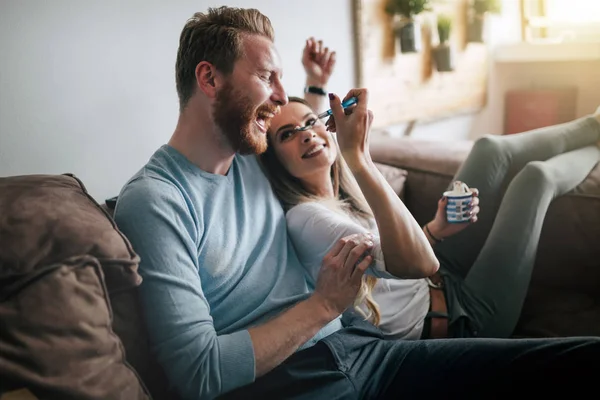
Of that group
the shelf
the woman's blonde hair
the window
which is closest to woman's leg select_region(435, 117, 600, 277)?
the woman's blonde hair

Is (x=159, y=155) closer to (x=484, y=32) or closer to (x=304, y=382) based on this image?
(x=304, y=382)

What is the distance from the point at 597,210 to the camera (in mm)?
1493

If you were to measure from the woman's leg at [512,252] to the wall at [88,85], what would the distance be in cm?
86

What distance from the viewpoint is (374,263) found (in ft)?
3.53

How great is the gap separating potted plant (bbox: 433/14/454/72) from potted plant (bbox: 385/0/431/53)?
0.18 m

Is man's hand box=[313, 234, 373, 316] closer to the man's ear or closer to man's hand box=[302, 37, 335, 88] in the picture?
the man's ear

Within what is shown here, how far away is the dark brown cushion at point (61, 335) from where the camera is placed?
2.29 feet

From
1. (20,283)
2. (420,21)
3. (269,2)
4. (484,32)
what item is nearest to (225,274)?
(20,283)

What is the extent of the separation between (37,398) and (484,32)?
2585 mm

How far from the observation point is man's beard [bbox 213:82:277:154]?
3.52 ft

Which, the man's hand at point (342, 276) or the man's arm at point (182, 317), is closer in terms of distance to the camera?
the man's arm at point (182, 317)

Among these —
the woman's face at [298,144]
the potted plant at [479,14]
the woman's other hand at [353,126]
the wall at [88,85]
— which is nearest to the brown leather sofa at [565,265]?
the woman's face at [298,144]

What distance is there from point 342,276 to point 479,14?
211cm

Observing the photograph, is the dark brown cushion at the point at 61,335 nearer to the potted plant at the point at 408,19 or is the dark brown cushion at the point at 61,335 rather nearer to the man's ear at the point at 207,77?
the man's ear at the point at 207,77
